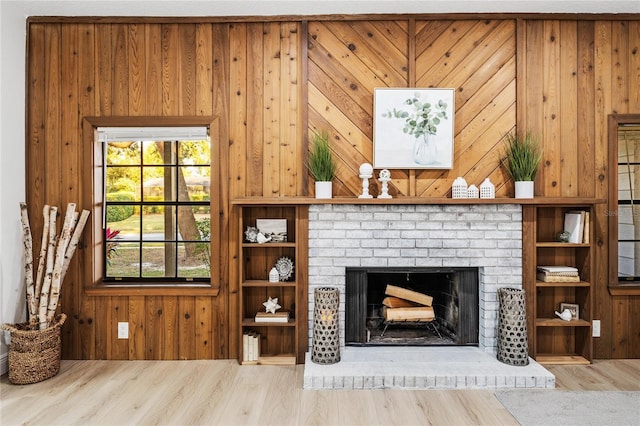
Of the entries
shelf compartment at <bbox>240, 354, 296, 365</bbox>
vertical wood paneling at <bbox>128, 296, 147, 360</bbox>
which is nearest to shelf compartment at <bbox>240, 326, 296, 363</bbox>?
shelf compartment at <bbox>240, 354, 296, 365</bbox>

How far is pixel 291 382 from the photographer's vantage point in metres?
3.16

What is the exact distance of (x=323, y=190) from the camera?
341cm

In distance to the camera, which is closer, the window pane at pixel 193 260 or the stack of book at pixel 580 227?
the stack of book at pixel 580 227

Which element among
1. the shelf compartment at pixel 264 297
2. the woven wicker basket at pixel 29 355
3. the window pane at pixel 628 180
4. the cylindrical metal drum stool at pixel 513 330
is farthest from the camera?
the window pane at pixel 628 180

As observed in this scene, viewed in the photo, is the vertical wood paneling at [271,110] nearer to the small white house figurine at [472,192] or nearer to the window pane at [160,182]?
the window pane at [160,182]

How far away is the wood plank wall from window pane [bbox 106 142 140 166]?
0.25 metres

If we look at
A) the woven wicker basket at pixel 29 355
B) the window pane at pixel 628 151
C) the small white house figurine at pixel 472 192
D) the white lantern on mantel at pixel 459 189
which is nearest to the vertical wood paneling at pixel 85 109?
the woven wicker basket at pixel 29 355

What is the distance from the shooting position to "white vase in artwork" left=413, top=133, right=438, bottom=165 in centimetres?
354

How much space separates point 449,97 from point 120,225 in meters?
2.92

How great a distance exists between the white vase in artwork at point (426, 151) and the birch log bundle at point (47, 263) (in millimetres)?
2644

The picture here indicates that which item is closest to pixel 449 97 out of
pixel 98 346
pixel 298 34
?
pixel 298 34

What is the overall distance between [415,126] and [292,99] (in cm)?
101

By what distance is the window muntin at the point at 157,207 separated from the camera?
3.78 metres

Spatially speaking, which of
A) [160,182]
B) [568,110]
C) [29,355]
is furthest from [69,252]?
[568,110]
